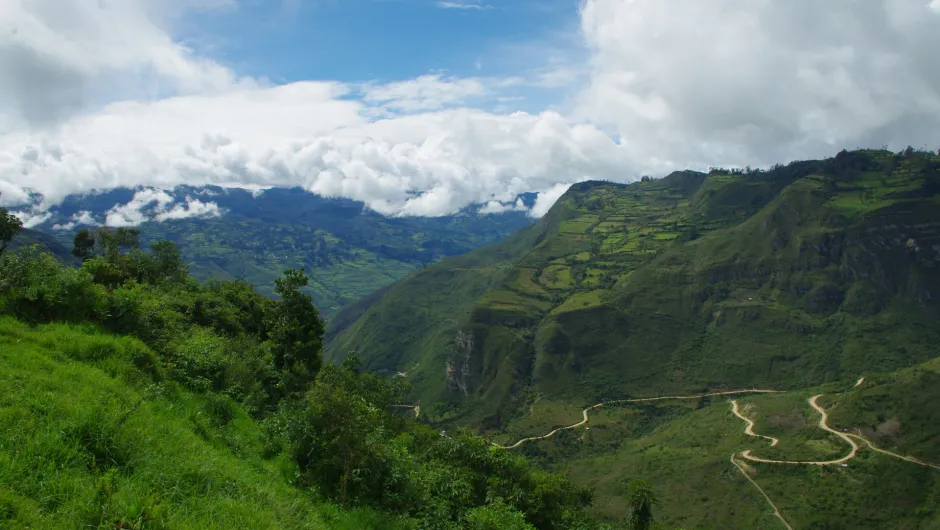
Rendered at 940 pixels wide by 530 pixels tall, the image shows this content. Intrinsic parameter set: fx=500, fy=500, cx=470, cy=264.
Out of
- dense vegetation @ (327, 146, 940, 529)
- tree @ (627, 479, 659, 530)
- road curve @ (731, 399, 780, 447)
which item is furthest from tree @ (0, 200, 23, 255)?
road curve @ (731, 399, 780, 447)

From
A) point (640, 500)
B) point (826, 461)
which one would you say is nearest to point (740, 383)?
point (826, 461)

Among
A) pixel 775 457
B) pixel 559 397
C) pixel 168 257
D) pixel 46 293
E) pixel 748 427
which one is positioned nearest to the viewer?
pixel 46 293

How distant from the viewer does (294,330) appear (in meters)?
34.0

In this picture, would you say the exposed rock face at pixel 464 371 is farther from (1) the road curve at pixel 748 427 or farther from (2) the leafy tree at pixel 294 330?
(2) the leafy tree at pixel 294 330

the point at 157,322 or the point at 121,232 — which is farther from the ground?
the point at 121,232

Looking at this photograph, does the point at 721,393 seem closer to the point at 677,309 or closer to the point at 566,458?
the point at 677,309

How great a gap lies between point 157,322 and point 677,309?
640 ft

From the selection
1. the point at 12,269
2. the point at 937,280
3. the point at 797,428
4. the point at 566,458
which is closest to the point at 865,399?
the point at 797,428

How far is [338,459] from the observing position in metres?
13.9

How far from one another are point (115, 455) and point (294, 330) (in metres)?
25.5

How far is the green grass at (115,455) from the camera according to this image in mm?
7457

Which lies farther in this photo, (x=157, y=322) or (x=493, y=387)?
(x=493, y=387)

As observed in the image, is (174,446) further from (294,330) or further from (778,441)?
(778,441)

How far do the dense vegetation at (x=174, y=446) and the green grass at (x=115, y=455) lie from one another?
A: 3 centimetres
